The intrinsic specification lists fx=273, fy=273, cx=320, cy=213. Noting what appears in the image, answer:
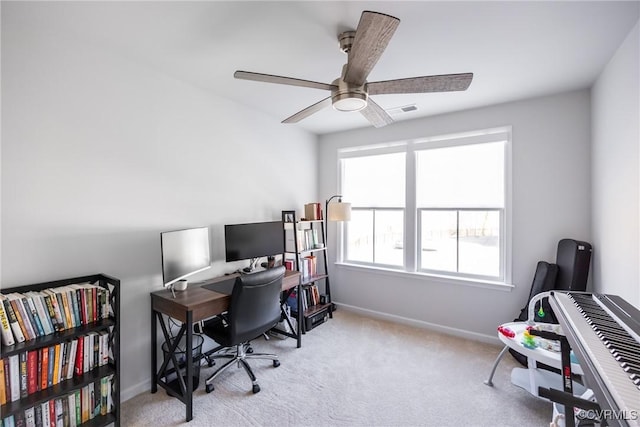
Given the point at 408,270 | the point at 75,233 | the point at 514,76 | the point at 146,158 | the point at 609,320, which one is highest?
the point at 514,76

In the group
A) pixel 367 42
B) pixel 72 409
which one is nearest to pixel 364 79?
pixel 367 42

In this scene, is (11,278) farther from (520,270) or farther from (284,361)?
(520,270)

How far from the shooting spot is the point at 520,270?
9.27ft

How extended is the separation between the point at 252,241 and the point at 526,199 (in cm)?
284

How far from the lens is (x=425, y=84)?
1561mm

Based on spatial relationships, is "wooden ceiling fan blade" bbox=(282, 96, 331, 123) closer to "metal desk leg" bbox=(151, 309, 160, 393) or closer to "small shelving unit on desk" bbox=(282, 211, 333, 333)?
"small shelving unit on desk" bbox=(282, 211, 333, 333)

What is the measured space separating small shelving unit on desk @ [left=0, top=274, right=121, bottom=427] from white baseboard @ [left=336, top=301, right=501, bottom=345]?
2.74 m

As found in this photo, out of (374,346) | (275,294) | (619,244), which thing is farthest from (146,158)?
(619,244)

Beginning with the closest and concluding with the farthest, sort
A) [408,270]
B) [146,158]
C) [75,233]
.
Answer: [75,233] → [146,158] → [408,270]

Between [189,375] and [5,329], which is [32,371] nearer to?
[5,329]

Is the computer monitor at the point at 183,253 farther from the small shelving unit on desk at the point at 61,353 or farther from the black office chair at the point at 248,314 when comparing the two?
the black office chair at the point at 248,314

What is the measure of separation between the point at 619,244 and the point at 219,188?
3256 mm

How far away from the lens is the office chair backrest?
2.07 m

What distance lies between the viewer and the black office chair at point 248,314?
208cm
